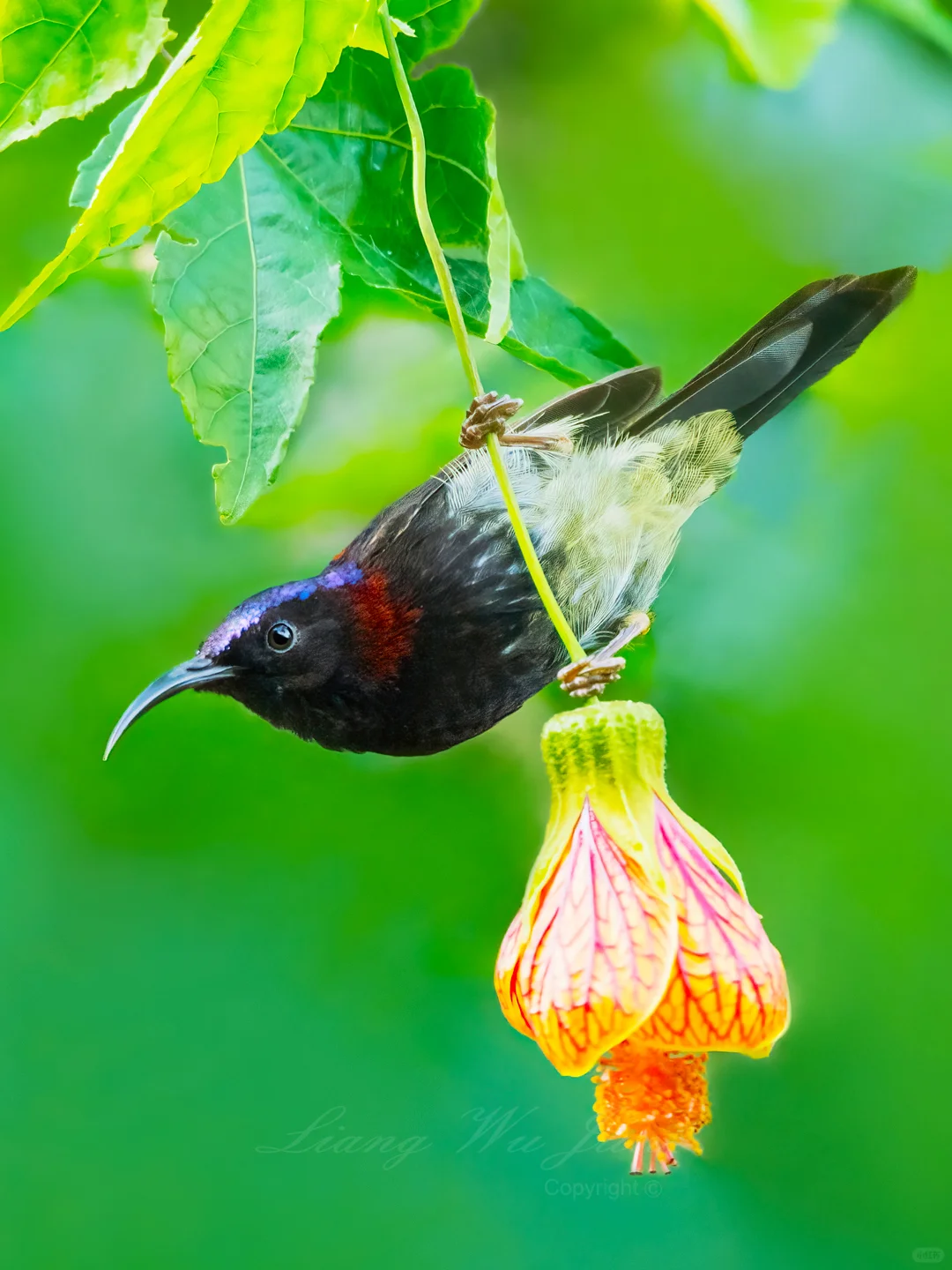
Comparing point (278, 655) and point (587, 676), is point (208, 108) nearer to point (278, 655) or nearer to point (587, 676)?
point (587, 676)

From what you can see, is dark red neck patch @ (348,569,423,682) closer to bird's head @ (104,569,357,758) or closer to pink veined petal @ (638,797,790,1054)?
bird's head @ (104,569,357,758)

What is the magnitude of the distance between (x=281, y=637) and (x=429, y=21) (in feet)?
3.11

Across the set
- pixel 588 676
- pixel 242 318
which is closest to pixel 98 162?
pixel 242 318

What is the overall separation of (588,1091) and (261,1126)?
80cm

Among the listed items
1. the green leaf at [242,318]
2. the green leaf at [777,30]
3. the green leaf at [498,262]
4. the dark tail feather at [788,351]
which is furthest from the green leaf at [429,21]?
the dark tail feather at [788,351]

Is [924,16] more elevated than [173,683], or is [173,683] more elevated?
[924,16]

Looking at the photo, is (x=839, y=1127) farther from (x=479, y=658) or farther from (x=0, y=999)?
(x=0, y=999)

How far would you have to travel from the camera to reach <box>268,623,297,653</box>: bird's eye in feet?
6.16

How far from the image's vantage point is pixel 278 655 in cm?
188

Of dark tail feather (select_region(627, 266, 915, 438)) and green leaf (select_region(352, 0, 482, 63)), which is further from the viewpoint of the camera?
dark tail feather (select_region(627, 266, 915, 438))

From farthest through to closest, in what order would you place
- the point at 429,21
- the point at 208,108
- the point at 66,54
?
1. the point at 429,21
2. the point at 66,54
3. the point at 208,108

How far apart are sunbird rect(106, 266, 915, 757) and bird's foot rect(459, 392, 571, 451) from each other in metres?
0.42

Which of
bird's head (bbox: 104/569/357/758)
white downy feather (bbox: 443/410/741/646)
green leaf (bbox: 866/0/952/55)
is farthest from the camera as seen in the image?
green leaf (bbox: 866/0/952/55)

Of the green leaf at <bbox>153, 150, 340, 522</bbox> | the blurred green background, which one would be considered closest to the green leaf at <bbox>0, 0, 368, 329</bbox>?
the green leaf at <bbox>153, 150, 340, 522</bbox>
